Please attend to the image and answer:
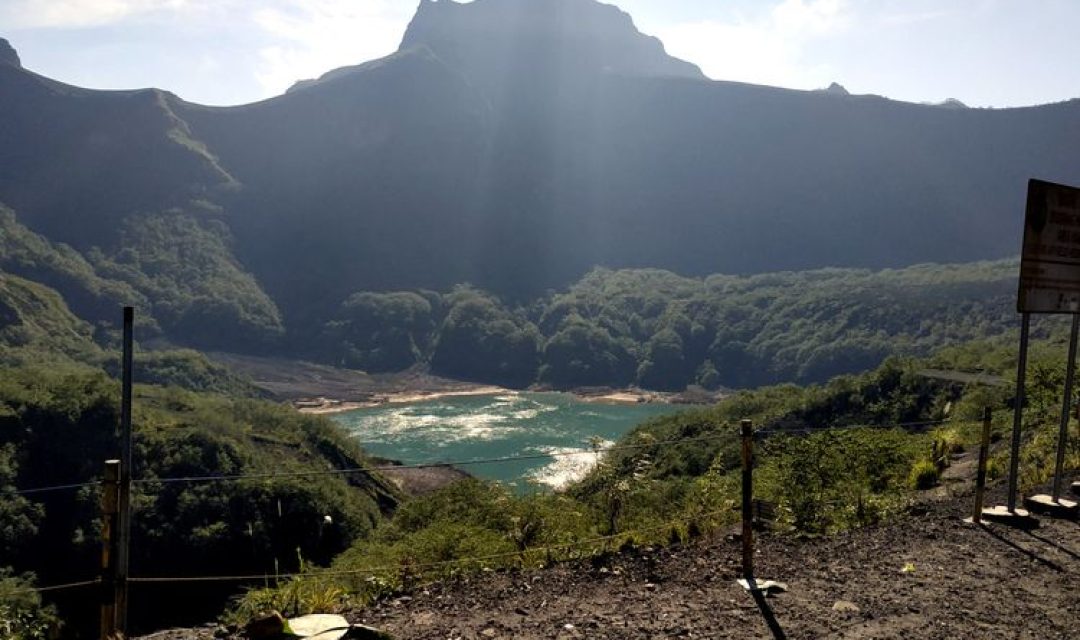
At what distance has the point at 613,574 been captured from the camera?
20.0 feet

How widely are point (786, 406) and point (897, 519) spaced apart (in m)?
31.3

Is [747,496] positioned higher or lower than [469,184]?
lower

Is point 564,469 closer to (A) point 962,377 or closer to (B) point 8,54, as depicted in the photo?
(A) point 962,377

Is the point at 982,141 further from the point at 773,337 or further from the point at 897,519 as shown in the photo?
the point at 897,519

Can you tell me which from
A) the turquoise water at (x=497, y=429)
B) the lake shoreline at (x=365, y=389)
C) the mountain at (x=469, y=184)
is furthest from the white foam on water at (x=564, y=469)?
the mountain at (x=469, y=184)

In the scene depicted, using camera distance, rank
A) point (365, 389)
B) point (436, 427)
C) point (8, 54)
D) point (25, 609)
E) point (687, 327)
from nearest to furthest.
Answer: point (25, 609) < point (436, 427) < point (365, 389) < point (687, 327) < point (8, 54)

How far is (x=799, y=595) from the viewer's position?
5527mm

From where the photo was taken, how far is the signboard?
22.7ft

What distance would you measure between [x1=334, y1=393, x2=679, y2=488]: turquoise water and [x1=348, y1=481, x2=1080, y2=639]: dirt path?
35.3 metres

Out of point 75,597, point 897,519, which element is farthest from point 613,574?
point 75,597

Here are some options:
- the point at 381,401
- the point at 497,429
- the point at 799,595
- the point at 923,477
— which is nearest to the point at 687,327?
the point at 381,401

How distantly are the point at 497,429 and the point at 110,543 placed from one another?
202ft

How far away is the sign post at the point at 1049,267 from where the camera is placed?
22.8ft

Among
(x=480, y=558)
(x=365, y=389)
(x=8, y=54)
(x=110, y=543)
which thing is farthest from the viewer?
(x=8, y=54)
